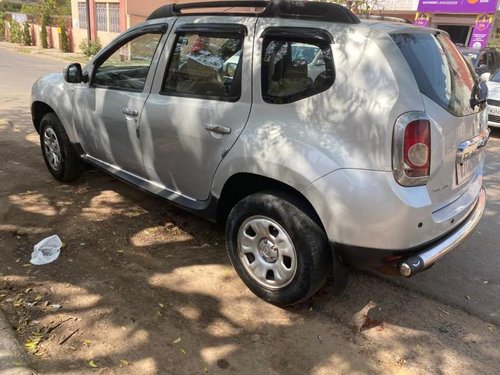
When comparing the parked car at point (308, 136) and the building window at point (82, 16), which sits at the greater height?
the building window at point (82, 16)

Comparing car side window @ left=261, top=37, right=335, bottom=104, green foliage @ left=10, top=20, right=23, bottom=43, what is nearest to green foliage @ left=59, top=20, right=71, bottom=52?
green foliage @ left=10, top=20, right=23, bottom=43

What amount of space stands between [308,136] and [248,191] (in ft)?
2.49

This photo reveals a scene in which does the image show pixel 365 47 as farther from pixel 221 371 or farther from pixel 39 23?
pixel 39 23

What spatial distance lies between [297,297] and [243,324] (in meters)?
0.38

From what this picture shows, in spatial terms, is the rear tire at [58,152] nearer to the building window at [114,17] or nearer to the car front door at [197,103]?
the car front door at [197,103]

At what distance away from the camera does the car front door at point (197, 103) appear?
10.2 feet

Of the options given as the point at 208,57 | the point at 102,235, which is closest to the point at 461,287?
the point at 208,57

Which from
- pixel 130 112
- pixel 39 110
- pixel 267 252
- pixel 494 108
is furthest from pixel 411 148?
pixel 494 108

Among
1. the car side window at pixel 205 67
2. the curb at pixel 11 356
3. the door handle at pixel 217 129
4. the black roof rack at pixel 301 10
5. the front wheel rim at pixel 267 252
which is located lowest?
the curb at pixel 11 356

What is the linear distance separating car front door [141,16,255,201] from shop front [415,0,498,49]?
18138 millimetres

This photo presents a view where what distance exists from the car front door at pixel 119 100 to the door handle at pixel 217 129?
806mm

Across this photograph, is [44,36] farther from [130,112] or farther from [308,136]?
[308,136]

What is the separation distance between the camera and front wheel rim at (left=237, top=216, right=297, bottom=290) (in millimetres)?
2934

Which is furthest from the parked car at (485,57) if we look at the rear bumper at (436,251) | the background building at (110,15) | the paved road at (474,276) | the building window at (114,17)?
the building window at (114,17)
